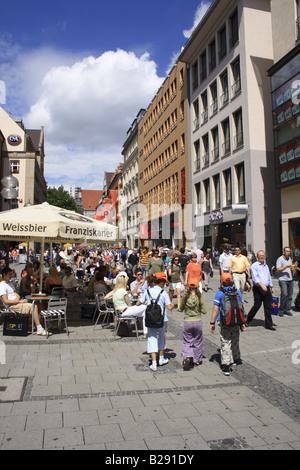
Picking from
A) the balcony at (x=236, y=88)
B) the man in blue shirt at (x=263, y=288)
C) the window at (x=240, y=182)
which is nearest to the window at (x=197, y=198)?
the window at (x=240, y=182)

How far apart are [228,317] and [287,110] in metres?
18.1

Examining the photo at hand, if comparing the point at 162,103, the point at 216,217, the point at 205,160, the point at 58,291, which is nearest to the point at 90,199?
the point at 162,103

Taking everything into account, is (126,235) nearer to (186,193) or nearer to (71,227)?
(186,193)

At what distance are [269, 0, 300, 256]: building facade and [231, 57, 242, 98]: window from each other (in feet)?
12.8

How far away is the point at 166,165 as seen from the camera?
4266cm

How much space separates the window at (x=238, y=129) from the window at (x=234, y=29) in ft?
16.0

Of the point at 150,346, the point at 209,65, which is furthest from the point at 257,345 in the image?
the point at 209,65

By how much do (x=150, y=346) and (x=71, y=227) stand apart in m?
3.17

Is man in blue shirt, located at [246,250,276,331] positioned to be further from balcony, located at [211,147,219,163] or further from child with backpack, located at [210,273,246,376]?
balcony, located at [211,147,219,163]

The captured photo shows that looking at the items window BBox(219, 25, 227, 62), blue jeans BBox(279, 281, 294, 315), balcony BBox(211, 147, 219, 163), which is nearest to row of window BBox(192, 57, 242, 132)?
window BBox(219, 25, 227, 62)

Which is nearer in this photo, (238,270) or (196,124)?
(238,270)

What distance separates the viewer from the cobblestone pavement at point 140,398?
3668 mm

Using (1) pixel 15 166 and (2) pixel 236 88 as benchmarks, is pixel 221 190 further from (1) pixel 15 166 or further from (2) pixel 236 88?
(1) pixel 15 166

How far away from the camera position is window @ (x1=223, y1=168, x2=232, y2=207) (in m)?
27.1
